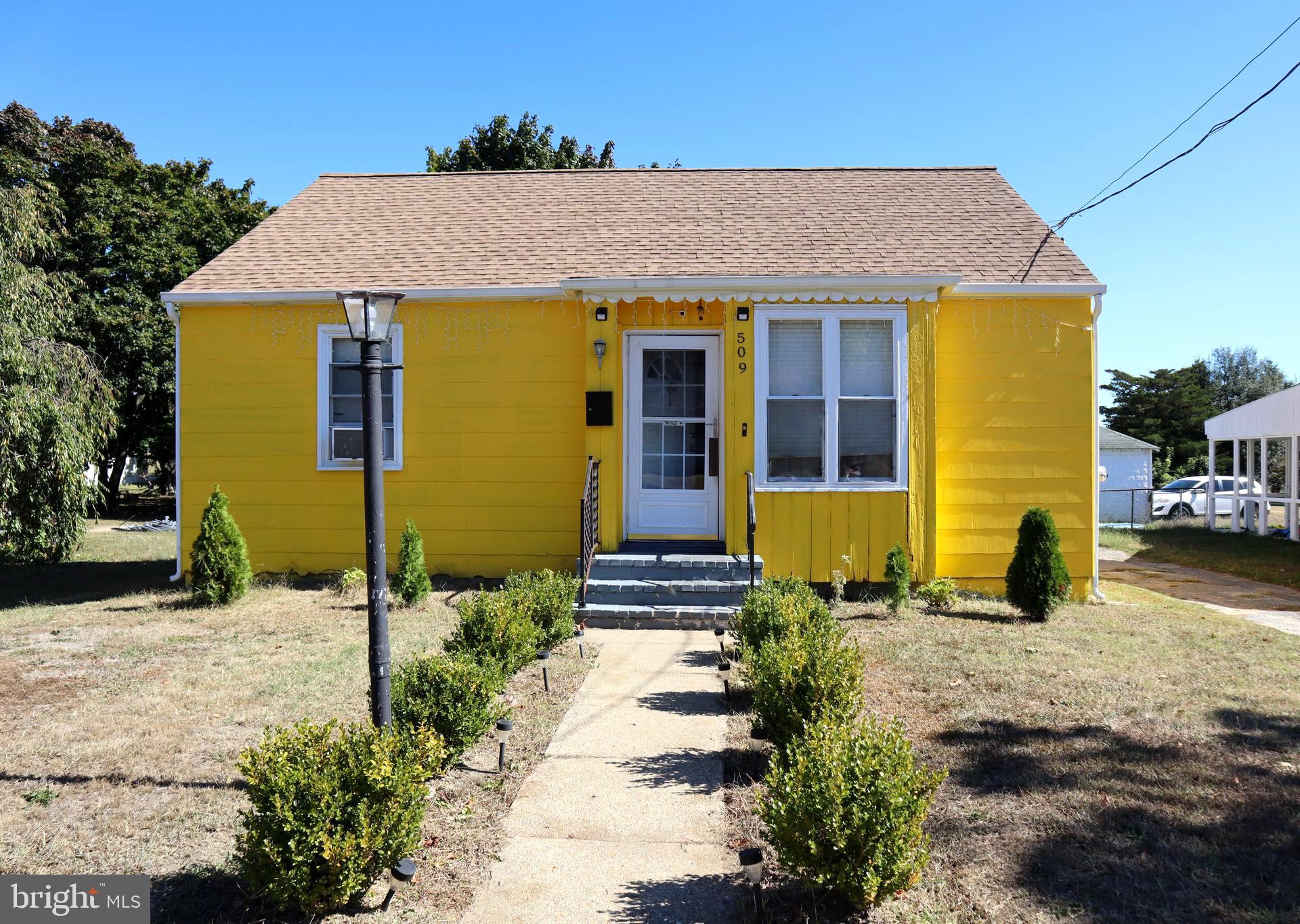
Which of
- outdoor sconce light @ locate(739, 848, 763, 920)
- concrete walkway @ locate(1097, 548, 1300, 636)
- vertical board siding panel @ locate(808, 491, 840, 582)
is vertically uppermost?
vertical board siding panel @ locate(808, 491, 840, 582)

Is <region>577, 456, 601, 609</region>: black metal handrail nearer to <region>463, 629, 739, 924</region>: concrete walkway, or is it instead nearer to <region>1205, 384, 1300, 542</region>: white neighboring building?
<region>463, 629, 739, 924</region>: concrete walkway

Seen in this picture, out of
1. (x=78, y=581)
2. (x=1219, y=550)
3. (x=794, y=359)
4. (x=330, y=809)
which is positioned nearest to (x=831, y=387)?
(x=794, y=359)

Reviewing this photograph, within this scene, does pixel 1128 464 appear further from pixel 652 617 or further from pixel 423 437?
pixel 423 437

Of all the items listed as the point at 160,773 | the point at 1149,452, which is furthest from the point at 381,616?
the point at 1149,452

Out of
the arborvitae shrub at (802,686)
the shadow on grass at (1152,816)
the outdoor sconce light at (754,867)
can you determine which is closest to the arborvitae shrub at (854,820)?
the outdoor sconce light at (754,867)

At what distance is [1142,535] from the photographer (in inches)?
701

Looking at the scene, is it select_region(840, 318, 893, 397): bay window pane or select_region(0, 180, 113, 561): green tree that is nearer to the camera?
select_region(840, 318, 893, 397): bay window pane

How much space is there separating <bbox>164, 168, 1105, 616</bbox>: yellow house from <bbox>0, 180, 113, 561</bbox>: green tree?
2.32 meters

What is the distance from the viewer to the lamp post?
3736 mm

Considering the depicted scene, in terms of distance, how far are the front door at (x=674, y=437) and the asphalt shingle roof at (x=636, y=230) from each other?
0.87 meters

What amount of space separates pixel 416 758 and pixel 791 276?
20.3ft

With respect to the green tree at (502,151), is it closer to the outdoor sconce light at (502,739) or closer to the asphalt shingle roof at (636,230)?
the asphalt shingle roof at (636,230)

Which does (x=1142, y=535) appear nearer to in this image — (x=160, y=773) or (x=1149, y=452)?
(x=1149, y=452)

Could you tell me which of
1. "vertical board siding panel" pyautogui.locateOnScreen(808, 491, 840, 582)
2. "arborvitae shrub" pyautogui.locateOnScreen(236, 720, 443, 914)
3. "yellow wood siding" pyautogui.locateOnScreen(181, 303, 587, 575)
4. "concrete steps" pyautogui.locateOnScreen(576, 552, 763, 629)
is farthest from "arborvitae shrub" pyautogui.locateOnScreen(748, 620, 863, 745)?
"yellow wood siding" pyautogui.locateOnScreen(181, 303, 587, 575)
